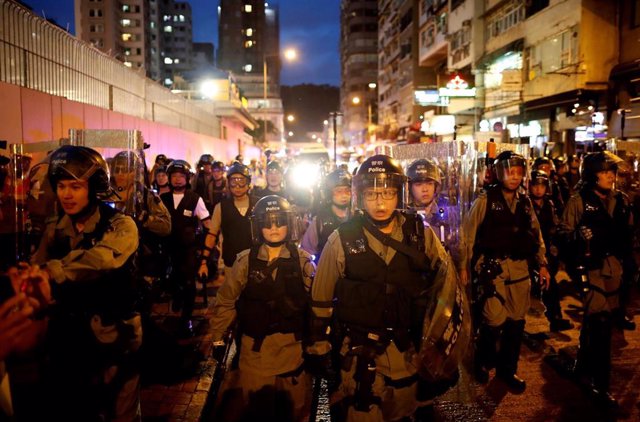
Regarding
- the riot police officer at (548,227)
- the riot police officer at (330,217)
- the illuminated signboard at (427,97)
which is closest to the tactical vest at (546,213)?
the riot police officer at (548,227)

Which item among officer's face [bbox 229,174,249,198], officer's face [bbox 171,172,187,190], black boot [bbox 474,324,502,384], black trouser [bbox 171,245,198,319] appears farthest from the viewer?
officer's face [bbox 171,172,187,190]

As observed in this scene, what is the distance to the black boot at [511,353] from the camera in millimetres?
4996

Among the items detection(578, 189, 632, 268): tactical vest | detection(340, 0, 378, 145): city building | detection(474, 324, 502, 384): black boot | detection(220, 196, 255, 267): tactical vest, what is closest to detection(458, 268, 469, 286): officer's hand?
detection(474, 324, 502, 384): black boot

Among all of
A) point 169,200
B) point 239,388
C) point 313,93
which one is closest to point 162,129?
point 169,200

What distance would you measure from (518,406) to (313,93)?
156460 millimetres

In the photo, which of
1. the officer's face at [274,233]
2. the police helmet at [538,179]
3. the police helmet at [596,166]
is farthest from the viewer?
the police helmet at [538,179]

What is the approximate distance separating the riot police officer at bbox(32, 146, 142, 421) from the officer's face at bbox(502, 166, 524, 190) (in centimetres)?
363

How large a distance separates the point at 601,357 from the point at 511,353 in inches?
31.3

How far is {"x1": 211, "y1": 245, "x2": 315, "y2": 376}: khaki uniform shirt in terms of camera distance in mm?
3592

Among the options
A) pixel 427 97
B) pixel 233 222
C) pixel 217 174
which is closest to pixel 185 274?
pixel 233 222

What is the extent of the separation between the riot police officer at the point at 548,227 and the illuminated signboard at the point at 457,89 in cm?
2215

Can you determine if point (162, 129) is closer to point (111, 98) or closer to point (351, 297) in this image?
point (111, 98)

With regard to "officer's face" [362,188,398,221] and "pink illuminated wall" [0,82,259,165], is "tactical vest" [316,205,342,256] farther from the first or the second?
"pink illuminated wall" [0,82,259,165]

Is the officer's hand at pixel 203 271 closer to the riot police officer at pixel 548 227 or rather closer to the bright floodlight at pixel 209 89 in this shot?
the riot police officer at pixel 548 227
